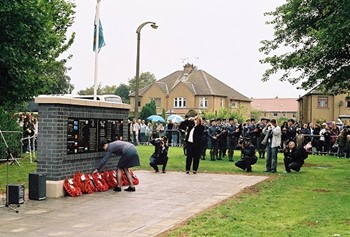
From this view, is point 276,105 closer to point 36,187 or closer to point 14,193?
point 36,187

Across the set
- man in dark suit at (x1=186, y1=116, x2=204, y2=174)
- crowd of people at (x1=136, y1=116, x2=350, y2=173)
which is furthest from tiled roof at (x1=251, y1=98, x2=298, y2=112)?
man in dark suit at (x1=186, y1=116, x2=204, y2=174)

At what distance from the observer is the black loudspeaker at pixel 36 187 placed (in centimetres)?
1170

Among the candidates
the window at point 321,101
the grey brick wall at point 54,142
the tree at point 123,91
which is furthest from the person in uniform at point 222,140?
the tree at point 123,91

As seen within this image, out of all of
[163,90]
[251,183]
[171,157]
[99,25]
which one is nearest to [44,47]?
[99,25]

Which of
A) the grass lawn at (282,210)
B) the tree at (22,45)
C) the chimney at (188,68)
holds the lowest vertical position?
the grass lawn at (282,210)

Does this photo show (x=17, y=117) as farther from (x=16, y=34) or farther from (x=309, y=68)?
(x=309, y=68)

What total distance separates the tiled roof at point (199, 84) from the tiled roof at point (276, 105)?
43.8m

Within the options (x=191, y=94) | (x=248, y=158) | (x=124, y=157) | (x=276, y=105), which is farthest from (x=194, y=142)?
(x=276, y=105)

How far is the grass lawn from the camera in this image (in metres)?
8.57

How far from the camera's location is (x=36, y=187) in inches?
462

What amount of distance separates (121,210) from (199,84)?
226ft

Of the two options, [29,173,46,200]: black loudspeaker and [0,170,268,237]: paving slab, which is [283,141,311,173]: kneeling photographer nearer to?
[0,170,268,237]: paving slab

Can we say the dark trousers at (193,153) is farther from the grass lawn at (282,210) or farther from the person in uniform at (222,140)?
the person in uniform at (222,140)

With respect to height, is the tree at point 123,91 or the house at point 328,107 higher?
the tree at point 123,91
